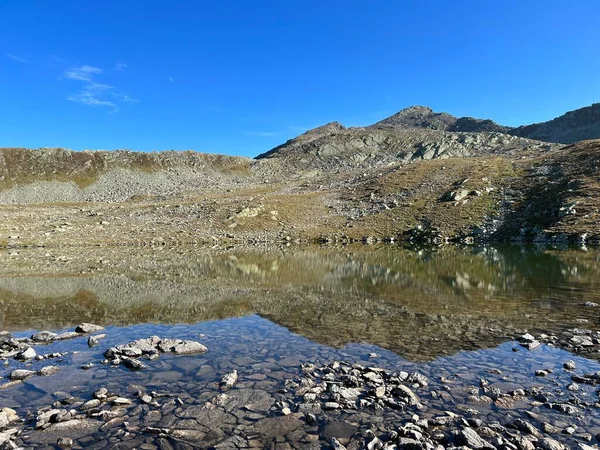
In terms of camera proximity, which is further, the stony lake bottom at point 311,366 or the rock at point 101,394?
the rock at point 101,394

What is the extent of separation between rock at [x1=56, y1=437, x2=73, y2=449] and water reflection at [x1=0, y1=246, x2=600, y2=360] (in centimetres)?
884

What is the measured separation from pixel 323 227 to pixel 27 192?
112 meters

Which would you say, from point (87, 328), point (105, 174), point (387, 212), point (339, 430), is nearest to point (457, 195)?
point (387, 212)

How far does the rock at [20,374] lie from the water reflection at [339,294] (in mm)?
6251

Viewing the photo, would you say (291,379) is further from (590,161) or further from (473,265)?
(590,161)

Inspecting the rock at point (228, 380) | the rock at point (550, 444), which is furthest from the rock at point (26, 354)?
the rock at point (550, 444)

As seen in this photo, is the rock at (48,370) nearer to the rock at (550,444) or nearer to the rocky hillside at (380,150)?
the rock at (550,444)

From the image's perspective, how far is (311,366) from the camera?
12156 mm

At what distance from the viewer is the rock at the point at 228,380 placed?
10.8 metres

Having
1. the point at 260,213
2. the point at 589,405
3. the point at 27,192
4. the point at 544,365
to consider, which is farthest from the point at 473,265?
the point at 27,192

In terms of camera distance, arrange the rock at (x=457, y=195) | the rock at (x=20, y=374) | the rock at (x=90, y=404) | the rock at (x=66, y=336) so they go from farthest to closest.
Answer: the rock at (x=457, y=195), the rock at (x=66, y=336), the rock at (x=20, y=374), the rock at (x=90, y=404)

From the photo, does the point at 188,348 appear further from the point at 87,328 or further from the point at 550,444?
the point at 550,444

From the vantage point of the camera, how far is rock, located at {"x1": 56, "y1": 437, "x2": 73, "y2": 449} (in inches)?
311

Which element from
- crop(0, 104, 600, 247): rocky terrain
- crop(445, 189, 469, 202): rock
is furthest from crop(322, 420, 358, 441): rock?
crop(445, 189, 469, 202): rock
